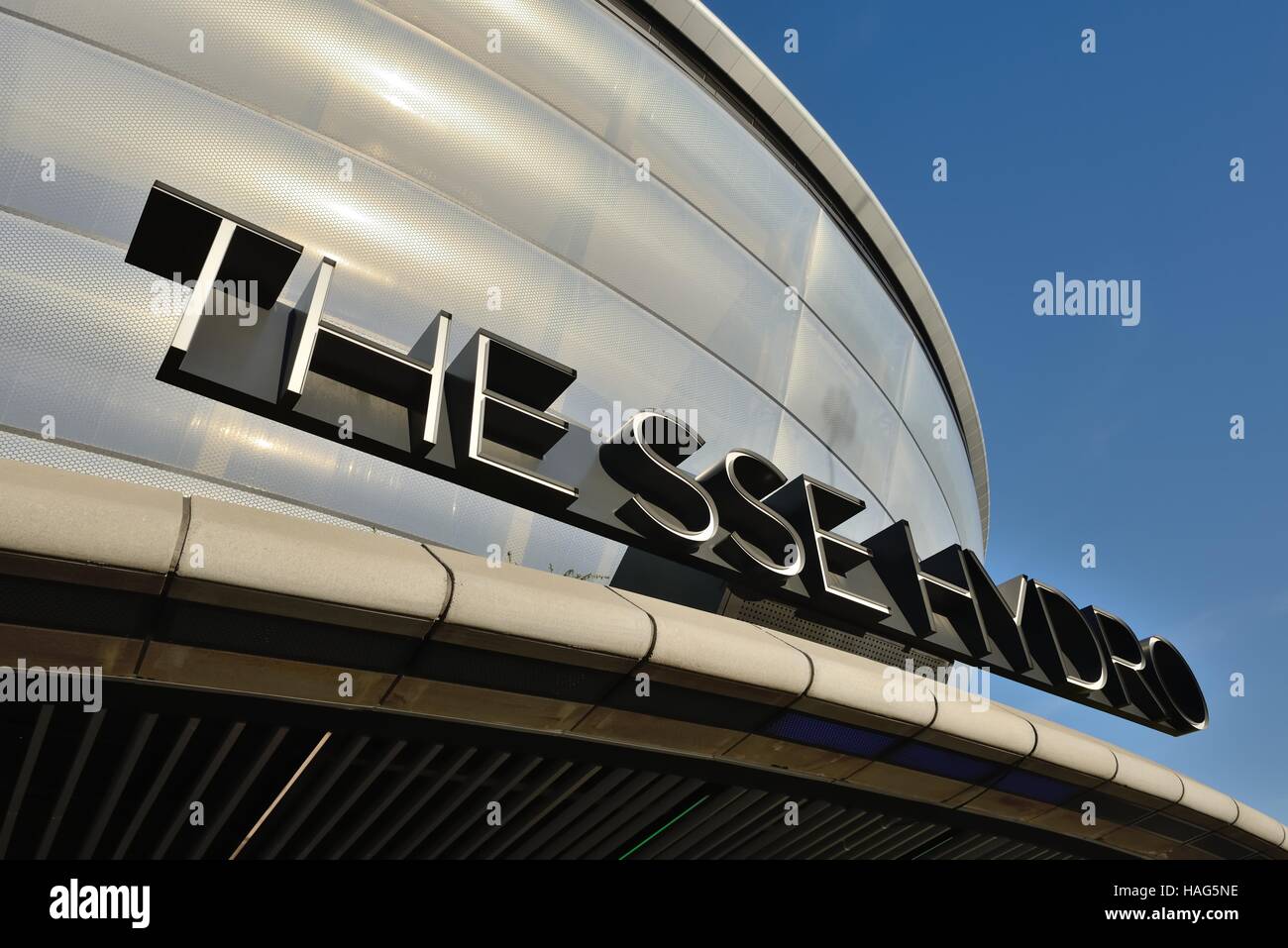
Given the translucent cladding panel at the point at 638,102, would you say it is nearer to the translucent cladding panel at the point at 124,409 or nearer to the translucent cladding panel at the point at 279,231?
the translucent cladding panel at the point at 279,231

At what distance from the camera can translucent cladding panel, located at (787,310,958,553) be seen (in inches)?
533

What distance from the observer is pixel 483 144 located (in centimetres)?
1065

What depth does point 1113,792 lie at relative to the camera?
30.8ft

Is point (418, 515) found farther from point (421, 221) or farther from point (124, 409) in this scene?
point (421, 221)

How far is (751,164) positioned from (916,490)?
656cm

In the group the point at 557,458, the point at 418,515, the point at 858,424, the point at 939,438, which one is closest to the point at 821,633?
the point at 557,458

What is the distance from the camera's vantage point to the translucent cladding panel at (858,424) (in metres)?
13.5

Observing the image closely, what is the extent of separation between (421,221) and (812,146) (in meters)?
8.03

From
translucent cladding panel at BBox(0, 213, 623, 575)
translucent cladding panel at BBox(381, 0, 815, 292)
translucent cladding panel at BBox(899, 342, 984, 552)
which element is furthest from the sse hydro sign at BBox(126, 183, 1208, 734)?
translucent cladding panel at BBox(899, 342, 984, 552)

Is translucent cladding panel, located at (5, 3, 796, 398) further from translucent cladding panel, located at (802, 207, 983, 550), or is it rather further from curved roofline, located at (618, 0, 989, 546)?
curved roofline, located at (618, 0, 989, 546)

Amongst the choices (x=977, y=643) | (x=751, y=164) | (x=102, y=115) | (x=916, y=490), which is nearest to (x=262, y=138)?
(x=102, y=115)

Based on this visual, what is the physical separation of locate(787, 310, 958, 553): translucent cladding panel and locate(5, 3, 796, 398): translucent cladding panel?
2.39 ft

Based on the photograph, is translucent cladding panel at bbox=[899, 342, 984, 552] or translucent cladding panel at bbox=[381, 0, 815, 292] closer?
translucent cladding panel at bbox=[381, 0, 815, 292]

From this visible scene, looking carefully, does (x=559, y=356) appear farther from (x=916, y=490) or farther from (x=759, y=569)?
(x=916, y=490)
